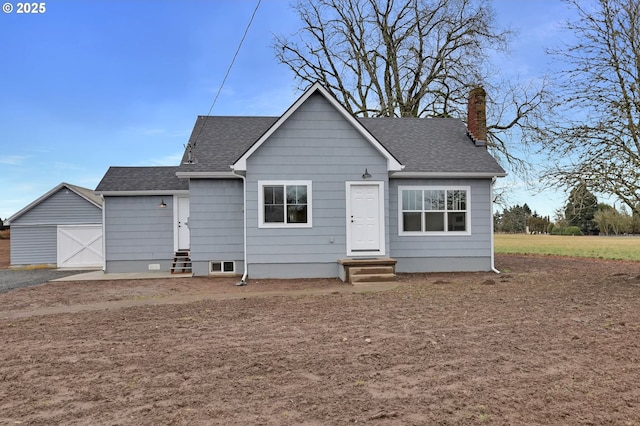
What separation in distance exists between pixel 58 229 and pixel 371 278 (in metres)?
15.9

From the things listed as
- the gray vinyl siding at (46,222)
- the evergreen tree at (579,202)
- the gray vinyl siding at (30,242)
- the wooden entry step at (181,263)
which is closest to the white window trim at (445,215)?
the evergreen tree at (579,202)

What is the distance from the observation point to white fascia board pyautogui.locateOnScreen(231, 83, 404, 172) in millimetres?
11938

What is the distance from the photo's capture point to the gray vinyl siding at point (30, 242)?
64.4 ft

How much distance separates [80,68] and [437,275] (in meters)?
15.1

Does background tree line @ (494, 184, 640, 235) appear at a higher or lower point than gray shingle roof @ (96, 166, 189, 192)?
lower

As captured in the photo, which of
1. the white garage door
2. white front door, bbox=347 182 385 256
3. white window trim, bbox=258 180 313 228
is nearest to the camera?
white window trim, bbox=258 180 313 228

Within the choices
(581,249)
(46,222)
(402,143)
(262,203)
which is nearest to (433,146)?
(402,143)

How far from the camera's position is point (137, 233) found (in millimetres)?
14922

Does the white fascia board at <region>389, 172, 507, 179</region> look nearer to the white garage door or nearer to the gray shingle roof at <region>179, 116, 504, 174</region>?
the gray shingle roof at <region>179, 116, 504, 174</region>

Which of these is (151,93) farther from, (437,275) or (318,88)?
(437,275)

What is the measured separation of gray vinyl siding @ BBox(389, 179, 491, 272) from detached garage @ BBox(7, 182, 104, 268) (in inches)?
559

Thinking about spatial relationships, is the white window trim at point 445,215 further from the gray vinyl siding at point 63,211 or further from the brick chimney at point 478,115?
the gray vinyl siding at point 63,211

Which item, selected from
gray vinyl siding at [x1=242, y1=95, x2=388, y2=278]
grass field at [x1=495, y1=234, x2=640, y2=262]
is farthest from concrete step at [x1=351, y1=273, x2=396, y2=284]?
grass field at [x1=495, y1=234, x2=640, y2=262]

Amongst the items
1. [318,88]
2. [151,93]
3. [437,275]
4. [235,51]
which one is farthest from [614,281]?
[151,93]
